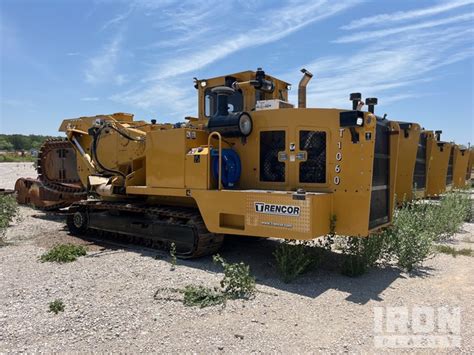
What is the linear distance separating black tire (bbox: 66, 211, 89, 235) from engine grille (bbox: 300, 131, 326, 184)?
17.9 ft

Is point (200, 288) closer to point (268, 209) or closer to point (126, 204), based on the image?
point (268, 209)

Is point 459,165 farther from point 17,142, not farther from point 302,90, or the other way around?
point 17,142

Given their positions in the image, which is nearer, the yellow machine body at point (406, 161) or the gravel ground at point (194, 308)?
the gravel ground at point (194, 308)

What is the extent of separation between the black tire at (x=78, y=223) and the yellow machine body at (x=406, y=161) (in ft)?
23.3

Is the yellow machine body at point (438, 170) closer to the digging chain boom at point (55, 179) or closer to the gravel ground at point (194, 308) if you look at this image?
the gravel ground at point (194, 308)

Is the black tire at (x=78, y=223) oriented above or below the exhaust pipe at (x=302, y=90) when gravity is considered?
below

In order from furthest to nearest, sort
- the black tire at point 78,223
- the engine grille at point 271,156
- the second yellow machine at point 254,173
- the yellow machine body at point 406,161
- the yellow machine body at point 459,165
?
the yellow machine body at point 459,165 → the black tire at point 78,223 → the yellow machine body at point 406,161 → the engine grille at point 271,156 → the second yellow machine at point 254,173

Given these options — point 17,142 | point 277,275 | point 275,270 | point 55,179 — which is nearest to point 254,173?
point 275,270

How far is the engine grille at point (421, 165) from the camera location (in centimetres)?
1072

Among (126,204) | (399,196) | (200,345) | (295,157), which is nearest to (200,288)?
(200,345)

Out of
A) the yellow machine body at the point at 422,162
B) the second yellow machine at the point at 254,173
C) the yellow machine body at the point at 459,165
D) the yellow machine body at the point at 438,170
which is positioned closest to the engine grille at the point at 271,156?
the second yellow machine at the point at 254,173

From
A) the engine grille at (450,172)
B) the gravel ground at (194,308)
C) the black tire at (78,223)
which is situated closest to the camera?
the gravel ground at (194,308)

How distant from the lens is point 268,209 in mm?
6168

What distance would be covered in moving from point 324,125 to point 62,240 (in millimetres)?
6167
